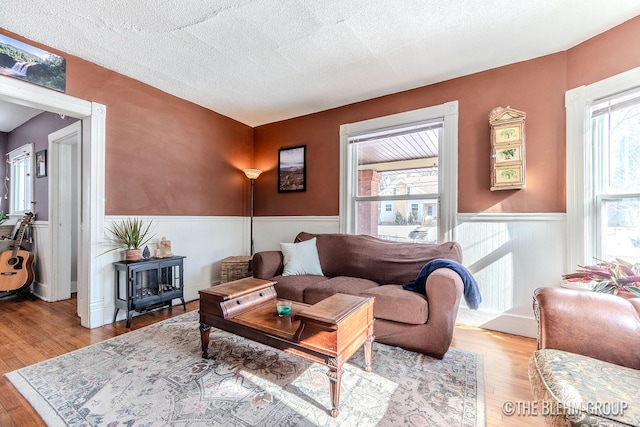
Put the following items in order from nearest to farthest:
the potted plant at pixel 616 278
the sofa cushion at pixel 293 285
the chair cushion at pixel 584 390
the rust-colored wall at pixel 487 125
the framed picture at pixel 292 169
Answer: the chair cushion at pixel 584 390
the potted plant at pixel 616 278
the rust-colored wall at pixel 487 125
the sofa cushion at pixel 293 285
the framed picture at pixel 292 169

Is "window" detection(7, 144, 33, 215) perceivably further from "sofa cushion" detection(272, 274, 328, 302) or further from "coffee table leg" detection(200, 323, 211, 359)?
"sofa cushion" detection(272, 274, 328, 302)

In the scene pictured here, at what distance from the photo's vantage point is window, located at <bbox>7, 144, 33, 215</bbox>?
3.98m

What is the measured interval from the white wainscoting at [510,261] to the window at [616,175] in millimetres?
270

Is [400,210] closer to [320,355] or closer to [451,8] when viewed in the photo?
[451,8]

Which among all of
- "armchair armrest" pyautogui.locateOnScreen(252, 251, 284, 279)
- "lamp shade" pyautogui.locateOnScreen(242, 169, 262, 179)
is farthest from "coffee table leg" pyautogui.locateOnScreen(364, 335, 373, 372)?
"lamp shade" pyautogui.locateOnScreen(242, 169, 262, 179)

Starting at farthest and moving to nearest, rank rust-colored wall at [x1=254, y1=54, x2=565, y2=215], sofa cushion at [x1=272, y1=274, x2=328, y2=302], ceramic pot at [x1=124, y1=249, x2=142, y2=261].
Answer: ceramic pot at [x1=124, y1=249, x2=142, y2=261] → sofa cushion at [x1=272, y1=274, x2=328, y2=302] → rust-colored wall at [x1=254, y1=54, x2=565, y2=215]

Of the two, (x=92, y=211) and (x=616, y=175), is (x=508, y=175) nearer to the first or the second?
(x=616, y=175)

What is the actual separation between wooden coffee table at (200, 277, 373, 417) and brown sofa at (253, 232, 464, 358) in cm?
40

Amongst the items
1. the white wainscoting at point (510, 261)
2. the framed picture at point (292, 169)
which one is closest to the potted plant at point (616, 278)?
the white wainscoting at point (510, 261)

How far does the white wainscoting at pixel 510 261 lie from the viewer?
97.1 inches

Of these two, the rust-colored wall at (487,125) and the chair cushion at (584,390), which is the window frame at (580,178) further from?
the chair cushion at (584,390)

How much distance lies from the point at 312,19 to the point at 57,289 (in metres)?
4.32

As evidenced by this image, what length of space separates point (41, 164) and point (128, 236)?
2.09 metres

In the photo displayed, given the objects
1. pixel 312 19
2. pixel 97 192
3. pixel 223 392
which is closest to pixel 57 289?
pixel 97 192
